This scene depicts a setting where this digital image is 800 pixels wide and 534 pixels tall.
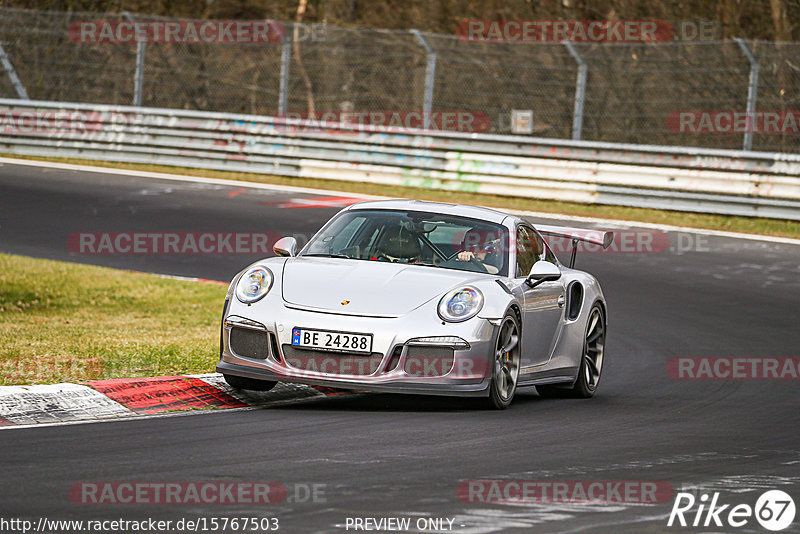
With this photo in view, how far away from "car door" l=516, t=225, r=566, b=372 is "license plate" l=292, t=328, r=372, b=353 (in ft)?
4.40

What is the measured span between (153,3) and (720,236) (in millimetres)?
20353

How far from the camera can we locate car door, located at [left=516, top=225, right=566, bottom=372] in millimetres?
8906

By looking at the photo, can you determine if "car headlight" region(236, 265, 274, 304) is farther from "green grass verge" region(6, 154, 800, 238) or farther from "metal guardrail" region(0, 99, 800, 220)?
"metal guardrail" region(0, 99, 800, 220)

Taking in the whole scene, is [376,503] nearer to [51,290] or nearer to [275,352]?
[275,352]

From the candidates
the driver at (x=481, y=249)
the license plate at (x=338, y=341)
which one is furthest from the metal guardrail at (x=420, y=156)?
the license plate at (x=338, y=341)

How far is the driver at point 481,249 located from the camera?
8.97 m

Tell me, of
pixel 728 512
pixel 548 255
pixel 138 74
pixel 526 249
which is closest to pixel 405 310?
pixel 526 249

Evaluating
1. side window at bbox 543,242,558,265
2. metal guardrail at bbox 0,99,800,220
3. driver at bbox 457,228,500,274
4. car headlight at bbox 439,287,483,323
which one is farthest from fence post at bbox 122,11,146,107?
car headlight at bbox 439,287,483,323

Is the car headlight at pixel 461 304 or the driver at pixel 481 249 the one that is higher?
the driver at pixel 481 249

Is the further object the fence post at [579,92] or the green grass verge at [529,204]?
the fence post at [579,92]

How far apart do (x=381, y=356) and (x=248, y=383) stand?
1.01m

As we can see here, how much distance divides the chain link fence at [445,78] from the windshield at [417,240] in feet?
40.7

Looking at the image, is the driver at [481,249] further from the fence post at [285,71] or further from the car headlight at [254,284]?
the fence post at [285,71]

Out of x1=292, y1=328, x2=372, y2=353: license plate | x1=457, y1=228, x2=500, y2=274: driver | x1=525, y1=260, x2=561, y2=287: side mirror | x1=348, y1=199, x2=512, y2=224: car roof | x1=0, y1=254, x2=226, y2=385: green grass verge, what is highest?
x1=348, y1=199, x2=512, y2=224: car roof
